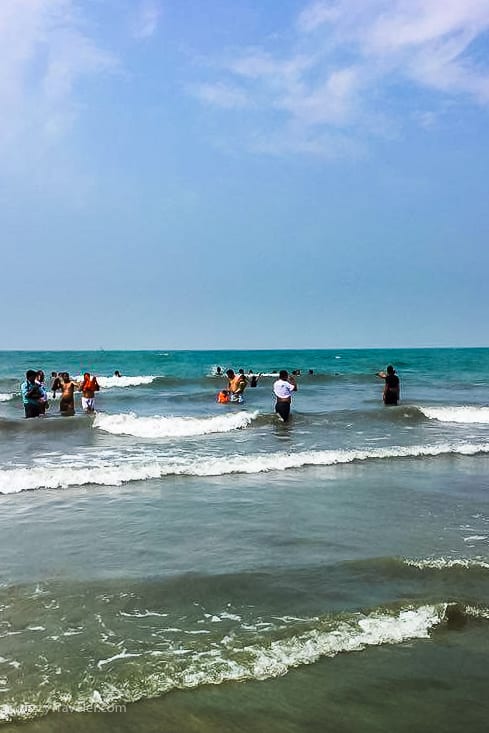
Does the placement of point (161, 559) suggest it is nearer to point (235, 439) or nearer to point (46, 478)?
point (46, 478)

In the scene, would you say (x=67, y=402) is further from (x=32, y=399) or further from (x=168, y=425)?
(x=168, y=425)

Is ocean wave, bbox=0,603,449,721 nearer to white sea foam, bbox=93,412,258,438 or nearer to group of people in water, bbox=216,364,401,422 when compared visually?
group of people in water, bbox=216,364,401,422

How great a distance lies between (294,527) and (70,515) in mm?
3493

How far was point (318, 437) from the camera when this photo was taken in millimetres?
18234

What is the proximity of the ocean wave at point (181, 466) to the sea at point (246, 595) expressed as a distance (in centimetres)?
6

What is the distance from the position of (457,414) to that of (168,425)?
1183 cm

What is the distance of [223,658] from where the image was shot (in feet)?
15.4

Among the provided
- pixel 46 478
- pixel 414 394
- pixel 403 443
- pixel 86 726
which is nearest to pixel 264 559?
pixel 86 726

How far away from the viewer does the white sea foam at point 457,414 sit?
23656 mm

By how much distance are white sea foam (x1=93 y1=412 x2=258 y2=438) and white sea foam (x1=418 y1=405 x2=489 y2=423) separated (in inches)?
293

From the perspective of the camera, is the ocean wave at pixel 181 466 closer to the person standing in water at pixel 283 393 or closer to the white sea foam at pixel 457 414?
the person standing in water at pixel 283 393

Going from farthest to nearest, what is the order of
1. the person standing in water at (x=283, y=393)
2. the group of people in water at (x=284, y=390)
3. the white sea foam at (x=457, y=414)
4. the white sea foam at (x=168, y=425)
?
the white sea foam at (x=457, y=414) → the group of people in water at (x=284, y=390) → the person standing in water at (x=283, y=393) → the white sea foam at (x=168, y=425)

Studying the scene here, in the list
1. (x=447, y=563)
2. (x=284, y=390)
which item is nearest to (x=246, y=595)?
(x=447, y=563)

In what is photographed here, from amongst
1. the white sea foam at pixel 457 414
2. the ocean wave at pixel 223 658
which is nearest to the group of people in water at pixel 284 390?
the white sea foam at pixel 457 414
